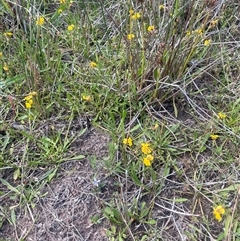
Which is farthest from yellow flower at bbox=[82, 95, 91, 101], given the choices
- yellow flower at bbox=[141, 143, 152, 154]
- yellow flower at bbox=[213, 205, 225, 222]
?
yellow flower at bbox=[213, 205, 225, 222]

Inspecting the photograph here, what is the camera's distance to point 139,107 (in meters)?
1.35

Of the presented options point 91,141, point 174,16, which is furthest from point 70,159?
point 174,16

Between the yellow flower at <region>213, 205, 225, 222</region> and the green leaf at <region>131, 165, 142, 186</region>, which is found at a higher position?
the yellow flower at <region>213, 205, 225, 222</region>

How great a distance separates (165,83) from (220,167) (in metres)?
0.32

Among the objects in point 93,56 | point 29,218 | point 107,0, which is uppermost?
point 107,0

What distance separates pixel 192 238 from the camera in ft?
3.52

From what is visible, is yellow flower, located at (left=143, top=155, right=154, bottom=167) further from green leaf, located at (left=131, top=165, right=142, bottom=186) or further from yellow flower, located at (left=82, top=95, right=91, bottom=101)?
yellow flower, located at (left=82, top=95, right=91, bottom=101)

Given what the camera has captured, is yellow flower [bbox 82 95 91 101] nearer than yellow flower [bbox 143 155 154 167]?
No

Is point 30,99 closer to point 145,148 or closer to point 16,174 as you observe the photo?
point 16,174

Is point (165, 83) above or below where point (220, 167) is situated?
above

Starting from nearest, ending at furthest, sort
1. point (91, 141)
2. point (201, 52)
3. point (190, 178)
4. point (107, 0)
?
point (190, 178) → point (91, 141) → point (201, 52) → point (107, 0)

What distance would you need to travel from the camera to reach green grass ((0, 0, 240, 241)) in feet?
3.75

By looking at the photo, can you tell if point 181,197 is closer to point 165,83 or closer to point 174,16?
point 165,83

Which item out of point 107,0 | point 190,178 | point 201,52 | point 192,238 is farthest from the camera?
point 107,0
